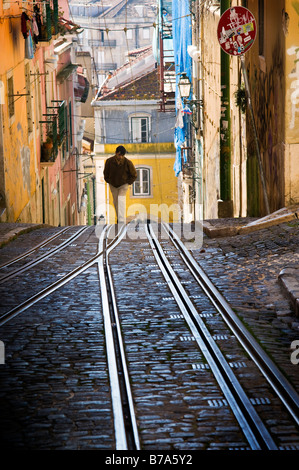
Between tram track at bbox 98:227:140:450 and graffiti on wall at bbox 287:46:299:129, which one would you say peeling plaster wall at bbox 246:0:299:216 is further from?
tram track at bbox 98:227:140:450

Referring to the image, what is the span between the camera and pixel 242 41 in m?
12.6

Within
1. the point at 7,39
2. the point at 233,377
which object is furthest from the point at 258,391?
the point at 7,39

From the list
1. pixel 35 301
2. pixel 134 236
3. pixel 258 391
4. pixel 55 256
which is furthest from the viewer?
pixel 134 236

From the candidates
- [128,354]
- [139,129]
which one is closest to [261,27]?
[128,354]

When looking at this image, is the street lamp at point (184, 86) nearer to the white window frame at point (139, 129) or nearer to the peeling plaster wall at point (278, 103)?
the peeling plaster wall at point (278, 103)

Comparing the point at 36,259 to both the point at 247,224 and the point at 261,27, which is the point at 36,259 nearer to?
the point at 247,224

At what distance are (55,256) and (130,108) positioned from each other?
27884mm

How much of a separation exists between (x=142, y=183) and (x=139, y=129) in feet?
8.63

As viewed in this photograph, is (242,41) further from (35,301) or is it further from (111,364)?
(111,364)

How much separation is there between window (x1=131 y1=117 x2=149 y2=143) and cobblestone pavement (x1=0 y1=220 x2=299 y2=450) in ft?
92.8

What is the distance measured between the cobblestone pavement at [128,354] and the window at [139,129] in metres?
28.3

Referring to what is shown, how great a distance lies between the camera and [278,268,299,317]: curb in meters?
7.11

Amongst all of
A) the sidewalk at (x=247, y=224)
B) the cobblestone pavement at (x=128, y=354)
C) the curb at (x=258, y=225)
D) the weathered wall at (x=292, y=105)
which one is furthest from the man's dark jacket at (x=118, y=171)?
the cobblestone pavement at (x=128, y=354)

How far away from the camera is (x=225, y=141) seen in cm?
1650
